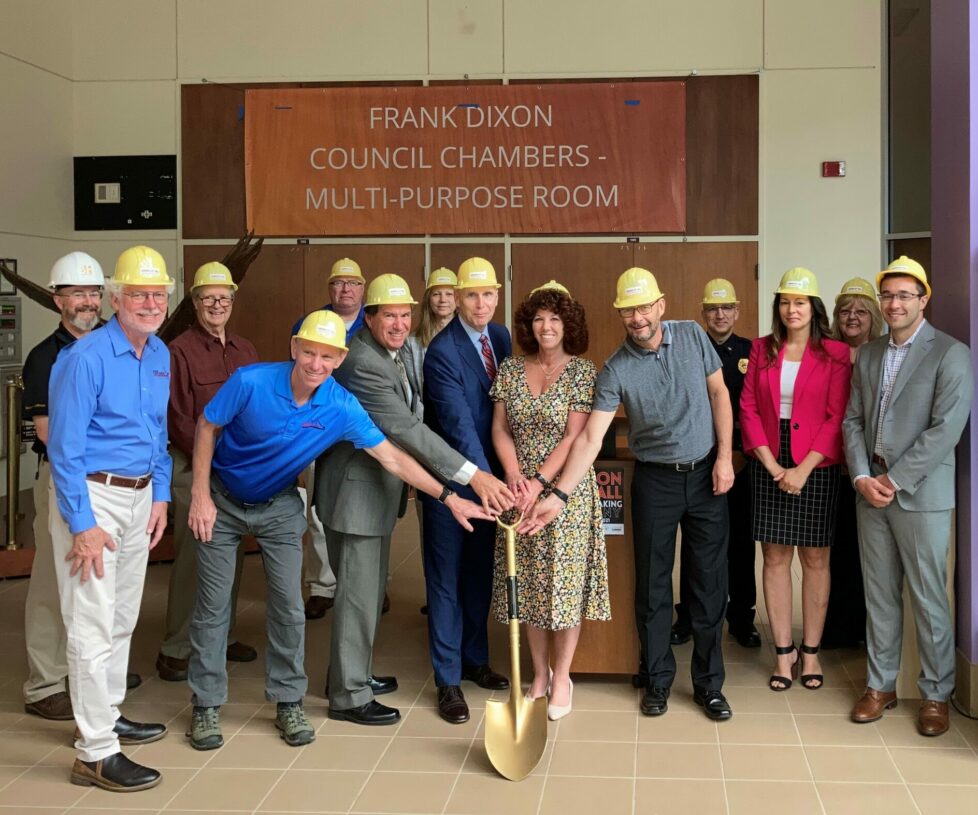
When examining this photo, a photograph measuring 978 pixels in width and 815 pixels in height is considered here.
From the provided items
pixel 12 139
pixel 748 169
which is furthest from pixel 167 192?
pixel 748 169

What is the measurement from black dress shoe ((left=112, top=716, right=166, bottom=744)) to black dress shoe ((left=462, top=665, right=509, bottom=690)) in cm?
→ 127

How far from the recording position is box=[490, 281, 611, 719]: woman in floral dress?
4191 millimetres

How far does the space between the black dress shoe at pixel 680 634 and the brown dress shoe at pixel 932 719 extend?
136cm

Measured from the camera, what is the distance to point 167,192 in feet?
30.3

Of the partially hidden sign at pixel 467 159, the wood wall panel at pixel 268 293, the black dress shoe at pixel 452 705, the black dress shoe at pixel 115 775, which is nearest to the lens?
the black dress shoe at pixel 115 775

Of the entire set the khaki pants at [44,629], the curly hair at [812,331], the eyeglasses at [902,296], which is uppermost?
the eyeglasses at [902,296]

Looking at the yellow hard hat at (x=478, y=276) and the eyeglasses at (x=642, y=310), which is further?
the yellow hard hat at (x=478, y=276)

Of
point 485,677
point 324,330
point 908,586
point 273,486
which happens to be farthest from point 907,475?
point 273,486

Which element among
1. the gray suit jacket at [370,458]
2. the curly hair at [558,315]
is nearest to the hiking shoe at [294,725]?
the gray suit jacket at [370,458]

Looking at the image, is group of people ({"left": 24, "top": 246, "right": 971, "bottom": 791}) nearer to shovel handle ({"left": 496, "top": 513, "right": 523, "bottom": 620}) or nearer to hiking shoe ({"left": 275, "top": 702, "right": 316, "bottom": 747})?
hiking shoe ({"left": 275, "top": 702, "right": 316, "bottom": 747})

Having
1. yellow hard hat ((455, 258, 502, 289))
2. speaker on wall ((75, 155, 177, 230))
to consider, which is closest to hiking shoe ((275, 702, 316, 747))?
yellow hard hat ((455, 258, 502, 289))

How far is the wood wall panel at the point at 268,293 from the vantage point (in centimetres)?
916

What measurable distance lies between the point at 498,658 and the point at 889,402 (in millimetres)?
2025

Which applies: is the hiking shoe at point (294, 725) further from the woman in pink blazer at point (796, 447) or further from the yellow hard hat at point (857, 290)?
the yellow hard hat at point (857, 290)
